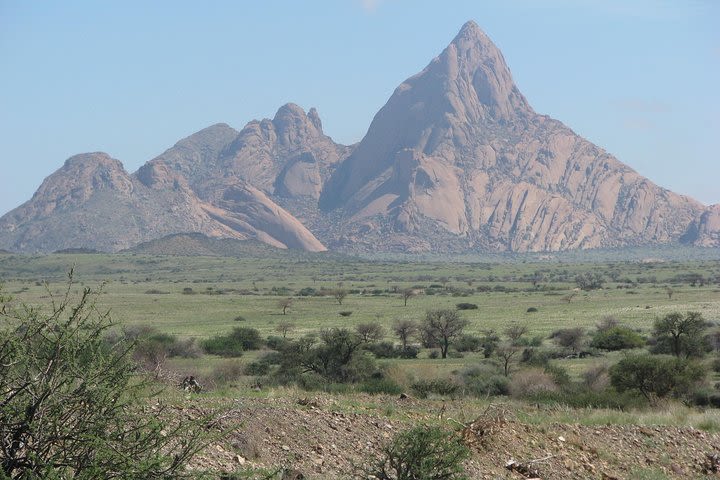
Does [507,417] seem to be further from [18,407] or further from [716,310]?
[716,310]

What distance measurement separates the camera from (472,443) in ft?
50.2

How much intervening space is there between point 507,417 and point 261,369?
758 inches

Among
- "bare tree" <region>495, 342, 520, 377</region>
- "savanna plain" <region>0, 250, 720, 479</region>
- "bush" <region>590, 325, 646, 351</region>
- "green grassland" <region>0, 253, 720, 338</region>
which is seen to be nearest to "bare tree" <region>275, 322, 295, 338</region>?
"savanna plain" <region>0, 250, 720, 479</region>

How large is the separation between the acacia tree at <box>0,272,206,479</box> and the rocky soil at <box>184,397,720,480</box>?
396 cm

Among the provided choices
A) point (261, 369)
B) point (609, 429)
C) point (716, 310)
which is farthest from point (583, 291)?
point (609, 429)

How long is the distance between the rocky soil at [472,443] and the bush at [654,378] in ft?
27.2

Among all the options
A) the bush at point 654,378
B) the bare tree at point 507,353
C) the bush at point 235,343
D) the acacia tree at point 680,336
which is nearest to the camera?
the bush at point 654,378

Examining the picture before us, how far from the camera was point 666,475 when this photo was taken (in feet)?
52.9

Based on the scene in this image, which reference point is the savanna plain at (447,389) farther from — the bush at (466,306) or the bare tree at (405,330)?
the bush at (466,306)

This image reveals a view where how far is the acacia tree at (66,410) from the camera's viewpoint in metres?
7.96

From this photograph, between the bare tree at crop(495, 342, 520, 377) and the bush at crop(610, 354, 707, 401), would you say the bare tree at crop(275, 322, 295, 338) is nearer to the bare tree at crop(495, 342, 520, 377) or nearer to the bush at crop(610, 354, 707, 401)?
the bare tree at crop(495, 342, 520, 377)

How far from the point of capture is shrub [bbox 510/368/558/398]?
26.3m

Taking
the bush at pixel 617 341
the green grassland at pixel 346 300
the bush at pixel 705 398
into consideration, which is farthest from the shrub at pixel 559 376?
the bush at pixel 617 341

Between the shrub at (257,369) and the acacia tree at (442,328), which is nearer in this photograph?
the shrub at (257,369)
